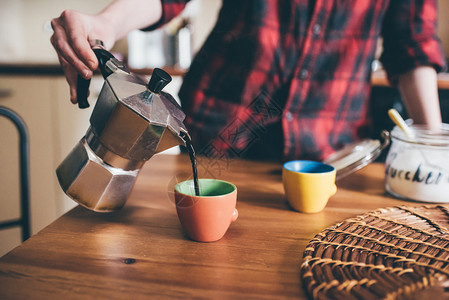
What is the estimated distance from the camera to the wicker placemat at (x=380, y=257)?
0.38 metres

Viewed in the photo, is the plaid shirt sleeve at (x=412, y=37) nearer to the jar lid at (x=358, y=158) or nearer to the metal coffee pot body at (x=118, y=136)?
the jar lid at (x=358, y=158)

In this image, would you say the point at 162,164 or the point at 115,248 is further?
the point at 162,164

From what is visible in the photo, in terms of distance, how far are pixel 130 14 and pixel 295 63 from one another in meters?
0.42

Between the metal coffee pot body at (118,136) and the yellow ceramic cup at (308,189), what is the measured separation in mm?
211

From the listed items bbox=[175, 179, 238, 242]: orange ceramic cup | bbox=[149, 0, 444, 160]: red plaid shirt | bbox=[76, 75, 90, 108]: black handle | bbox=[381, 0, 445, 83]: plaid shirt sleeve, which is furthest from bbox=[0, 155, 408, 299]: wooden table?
bbox=[381, 0, 445, 83]: plaid shirt sleeve

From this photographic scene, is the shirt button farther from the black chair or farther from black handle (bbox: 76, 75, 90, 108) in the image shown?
the black chair

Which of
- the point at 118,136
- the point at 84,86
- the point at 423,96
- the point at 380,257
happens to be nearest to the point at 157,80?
the point at 118,136

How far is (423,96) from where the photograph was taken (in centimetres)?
90

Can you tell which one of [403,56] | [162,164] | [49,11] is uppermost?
[49,11]

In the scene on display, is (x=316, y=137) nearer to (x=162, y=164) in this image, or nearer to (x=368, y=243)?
(x=162, y=164)

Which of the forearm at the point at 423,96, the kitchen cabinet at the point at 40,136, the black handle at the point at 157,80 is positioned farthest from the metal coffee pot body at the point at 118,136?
the kitchen cabinet at the point at 40,136

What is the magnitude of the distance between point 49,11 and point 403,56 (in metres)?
2.32

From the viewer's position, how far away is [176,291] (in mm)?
387

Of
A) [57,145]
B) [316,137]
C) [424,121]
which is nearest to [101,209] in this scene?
[316,137]
